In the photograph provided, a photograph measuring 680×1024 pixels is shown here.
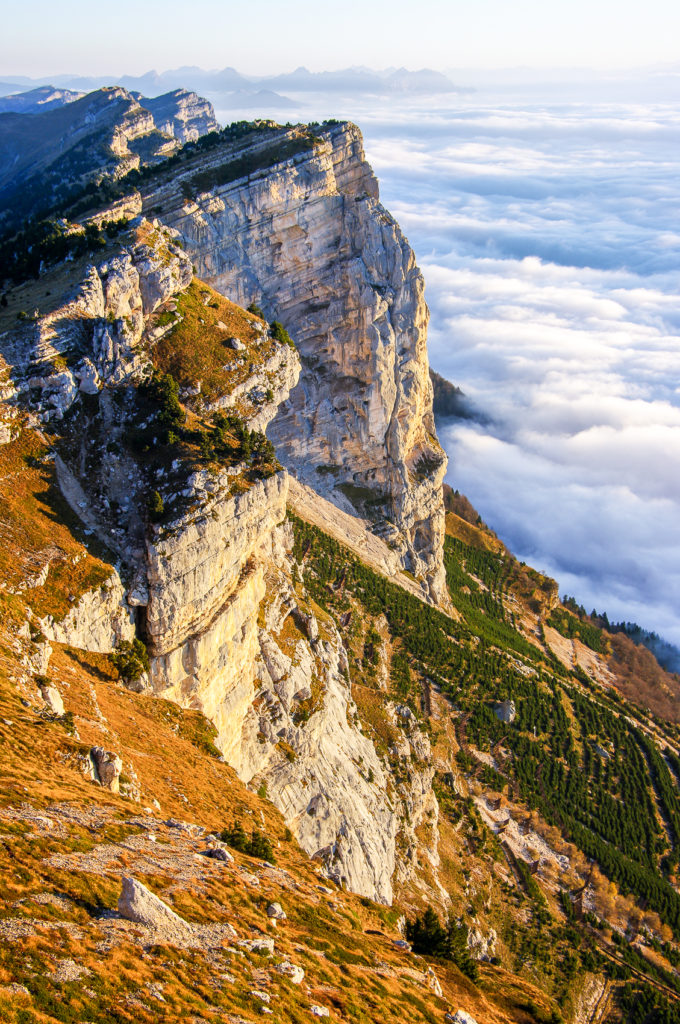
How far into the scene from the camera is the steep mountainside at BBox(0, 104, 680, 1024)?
26828 mm

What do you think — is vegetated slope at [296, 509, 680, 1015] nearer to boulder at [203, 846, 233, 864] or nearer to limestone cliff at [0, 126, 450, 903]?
limestone cliff at [0, 126, 450, 903]

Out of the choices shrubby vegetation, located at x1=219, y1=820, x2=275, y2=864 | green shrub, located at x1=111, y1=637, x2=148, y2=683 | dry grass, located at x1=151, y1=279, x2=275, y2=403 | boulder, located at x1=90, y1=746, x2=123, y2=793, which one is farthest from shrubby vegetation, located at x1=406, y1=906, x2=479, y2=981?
dry grass, located at x1=151, y1=279, x2=275, y2=403

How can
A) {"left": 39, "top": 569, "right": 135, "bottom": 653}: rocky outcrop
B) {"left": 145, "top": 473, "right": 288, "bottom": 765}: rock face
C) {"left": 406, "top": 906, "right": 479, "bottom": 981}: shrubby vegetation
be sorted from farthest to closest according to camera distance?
{"left": 145, "top": 473, "right": 288, "bottom": 765}: rock face → {"left": 406, "top": 906, "right": 479, "bottom": 981}: shrubby vegetation → {"left": 39, "top": 569, "right": 135, "bottom": 653}: rocky outcrop

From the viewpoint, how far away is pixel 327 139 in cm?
11194

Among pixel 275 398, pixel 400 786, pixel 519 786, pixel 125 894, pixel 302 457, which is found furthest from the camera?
pixel 302 457

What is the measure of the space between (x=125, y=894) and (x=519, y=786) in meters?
85.2

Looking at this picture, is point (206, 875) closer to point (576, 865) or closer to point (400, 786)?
point (400, 786)

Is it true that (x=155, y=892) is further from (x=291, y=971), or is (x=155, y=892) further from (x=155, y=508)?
(x=155, y=508)

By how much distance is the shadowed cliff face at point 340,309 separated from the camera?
105m

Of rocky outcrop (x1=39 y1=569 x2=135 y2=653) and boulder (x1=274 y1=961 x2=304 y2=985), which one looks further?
rocky outcrop (x1=39 y1=569 x2=135 y2=653)

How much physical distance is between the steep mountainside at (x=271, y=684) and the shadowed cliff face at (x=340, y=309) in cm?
58

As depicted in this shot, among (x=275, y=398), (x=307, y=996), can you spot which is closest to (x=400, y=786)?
(x=275, y=398)

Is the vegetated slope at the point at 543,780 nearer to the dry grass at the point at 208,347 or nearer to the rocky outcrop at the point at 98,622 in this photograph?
the dry grass at the point at 208,347

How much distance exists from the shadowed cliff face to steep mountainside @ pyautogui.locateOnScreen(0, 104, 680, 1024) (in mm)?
582
